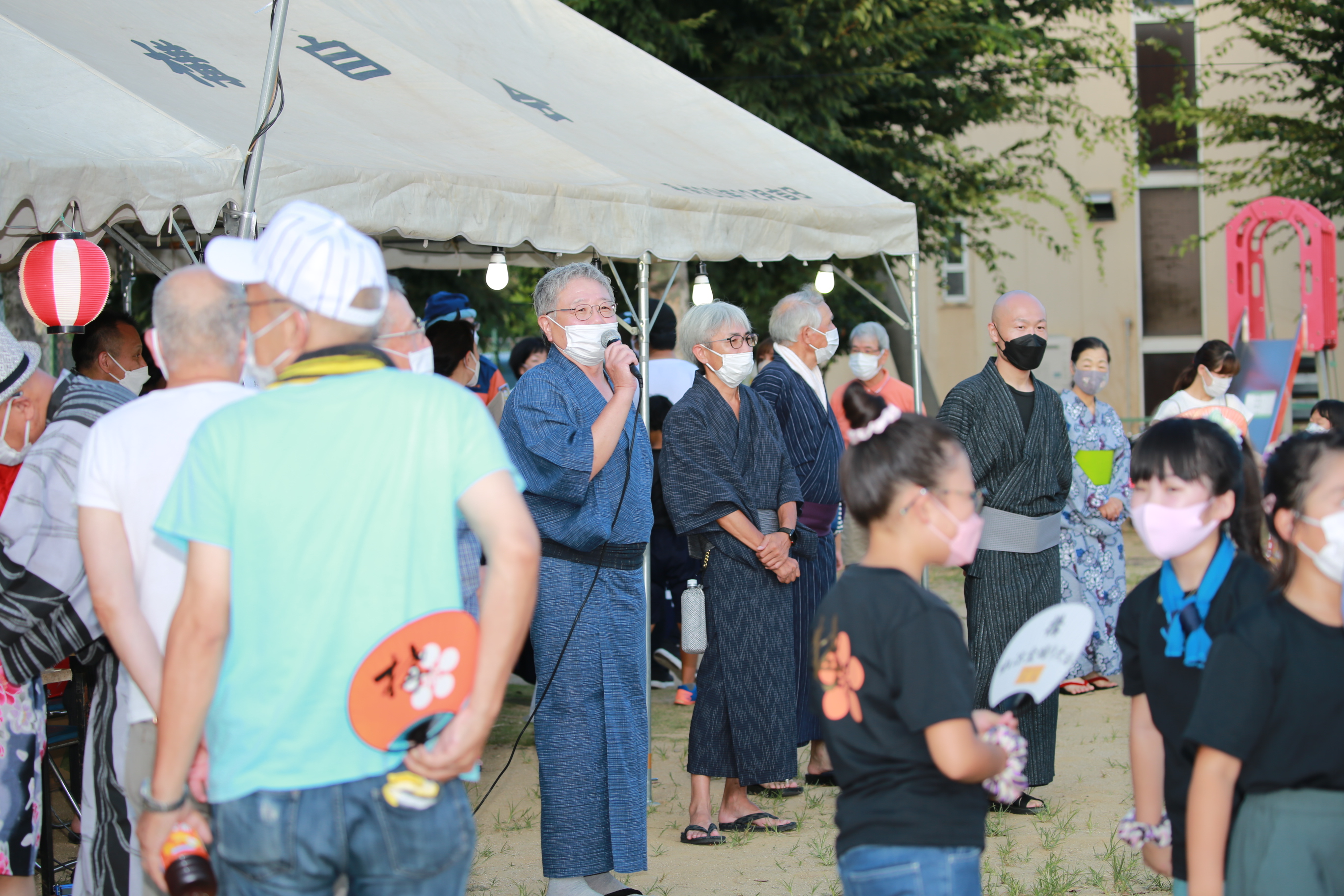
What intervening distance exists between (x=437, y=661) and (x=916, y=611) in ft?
2.46

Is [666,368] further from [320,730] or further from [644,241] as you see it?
[320,730]

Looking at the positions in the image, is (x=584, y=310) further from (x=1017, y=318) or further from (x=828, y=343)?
(x=1017, y=318)

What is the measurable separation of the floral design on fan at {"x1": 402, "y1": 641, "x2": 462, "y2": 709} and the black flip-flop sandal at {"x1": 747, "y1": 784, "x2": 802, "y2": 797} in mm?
3363

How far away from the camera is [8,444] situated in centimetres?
319

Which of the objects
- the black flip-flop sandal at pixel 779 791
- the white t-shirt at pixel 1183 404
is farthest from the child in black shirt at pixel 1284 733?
the white t-shirt at pixel 1183 404

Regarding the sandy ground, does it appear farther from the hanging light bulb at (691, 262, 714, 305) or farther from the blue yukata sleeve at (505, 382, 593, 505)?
the hanging light bulb at (691, 262, 714, 305)

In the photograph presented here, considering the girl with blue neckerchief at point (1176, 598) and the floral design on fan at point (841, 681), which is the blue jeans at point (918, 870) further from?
the girl with blue neckerchief at point (1176, 598)

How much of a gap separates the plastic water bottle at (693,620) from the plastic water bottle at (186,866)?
2742mm

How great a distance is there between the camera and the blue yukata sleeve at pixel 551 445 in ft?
12.2

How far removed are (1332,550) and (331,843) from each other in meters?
1.55

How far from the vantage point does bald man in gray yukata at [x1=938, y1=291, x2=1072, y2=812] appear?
4.69 meters

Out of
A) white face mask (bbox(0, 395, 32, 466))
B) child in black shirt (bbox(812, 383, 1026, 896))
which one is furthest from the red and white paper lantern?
child in black shirt (bbox(812, 383, 1026, 896))

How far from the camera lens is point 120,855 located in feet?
9.20

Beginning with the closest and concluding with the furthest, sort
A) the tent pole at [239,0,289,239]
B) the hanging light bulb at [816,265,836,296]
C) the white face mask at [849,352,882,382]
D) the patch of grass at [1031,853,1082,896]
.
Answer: the tent pole at [239,0,289,239], the patch of grass at [1031,853,1082,896], the hanging light bulb at [816,265,836,296], the white face mask at [849,352,882,382]
